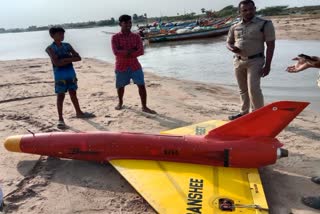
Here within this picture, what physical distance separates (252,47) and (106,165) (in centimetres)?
311

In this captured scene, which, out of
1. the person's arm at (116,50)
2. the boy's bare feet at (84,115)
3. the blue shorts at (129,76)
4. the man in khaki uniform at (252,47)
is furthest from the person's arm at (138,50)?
the man in khaki uniform at (252,47)

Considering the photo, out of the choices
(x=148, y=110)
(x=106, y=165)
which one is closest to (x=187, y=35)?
(x=148, y=110)

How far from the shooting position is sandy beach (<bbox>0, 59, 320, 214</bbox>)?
13.3 feet

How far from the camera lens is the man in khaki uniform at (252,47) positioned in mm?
5684

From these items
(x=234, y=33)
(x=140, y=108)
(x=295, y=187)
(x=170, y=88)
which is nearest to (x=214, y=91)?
(x=170, y=88)

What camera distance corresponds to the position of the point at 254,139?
173 inches

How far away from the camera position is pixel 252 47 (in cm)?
586

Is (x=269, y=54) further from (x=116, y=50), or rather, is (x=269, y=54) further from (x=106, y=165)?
(x=106, y=165)

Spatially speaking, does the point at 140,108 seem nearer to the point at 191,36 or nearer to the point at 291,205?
the point at 291,205

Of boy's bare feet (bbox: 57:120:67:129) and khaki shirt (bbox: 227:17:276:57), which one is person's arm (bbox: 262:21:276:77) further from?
boy's bare feet (bbox: 57:120:67:129)

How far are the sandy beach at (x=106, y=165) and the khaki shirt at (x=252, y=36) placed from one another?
156cm

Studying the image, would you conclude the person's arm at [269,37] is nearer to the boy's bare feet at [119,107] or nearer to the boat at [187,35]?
the boy's bare feet at [119,107]

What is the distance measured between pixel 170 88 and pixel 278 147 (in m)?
6.61

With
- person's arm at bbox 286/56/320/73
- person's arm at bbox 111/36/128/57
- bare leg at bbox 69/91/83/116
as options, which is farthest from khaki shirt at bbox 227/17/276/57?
bare leg at bbox 69/91/83/116
